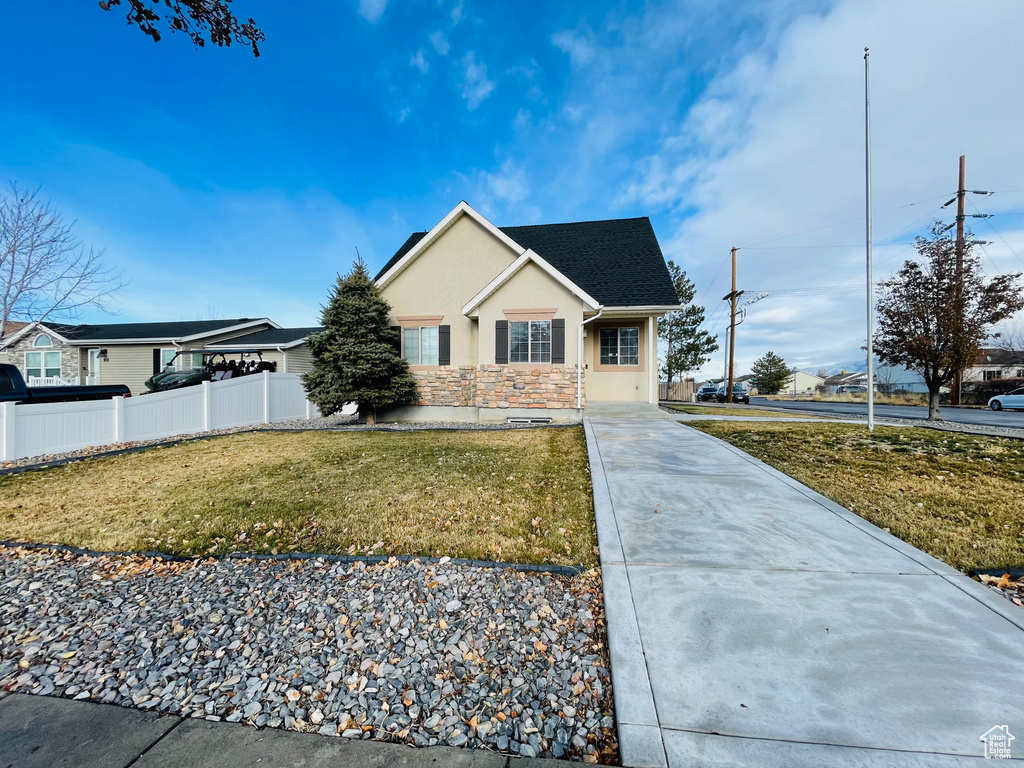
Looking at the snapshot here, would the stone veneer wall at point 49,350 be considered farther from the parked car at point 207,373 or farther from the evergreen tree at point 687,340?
the evergreen tree at point 687,340

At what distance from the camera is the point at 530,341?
476 inches

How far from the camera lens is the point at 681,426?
33.0 feet

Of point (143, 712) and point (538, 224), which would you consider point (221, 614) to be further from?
point (538, 224)

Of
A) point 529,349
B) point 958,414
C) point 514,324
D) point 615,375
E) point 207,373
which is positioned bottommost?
point 958,414

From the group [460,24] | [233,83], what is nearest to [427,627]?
[233,83]

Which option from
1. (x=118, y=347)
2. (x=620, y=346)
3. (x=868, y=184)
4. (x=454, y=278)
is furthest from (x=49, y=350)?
(x=868, y=184)

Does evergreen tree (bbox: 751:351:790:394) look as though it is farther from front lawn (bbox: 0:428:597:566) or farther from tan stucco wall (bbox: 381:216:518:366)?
front lawn (bbox: 0:428:597:566)

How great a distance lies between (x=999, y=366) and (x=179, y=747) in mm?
53777

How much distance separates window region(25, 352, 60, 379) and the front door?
6.84 feet

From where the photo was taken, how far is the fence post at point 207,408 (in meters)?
10.8

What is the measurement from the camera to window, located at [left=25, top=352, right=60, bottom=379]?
21484 millimetres

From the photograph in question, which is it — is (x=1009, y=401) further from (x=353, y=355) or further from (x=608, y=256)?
(x=353, y=355)

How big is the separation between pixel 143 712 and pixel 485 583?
1982mm

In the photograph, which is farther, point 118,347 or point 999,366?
point 999,366
